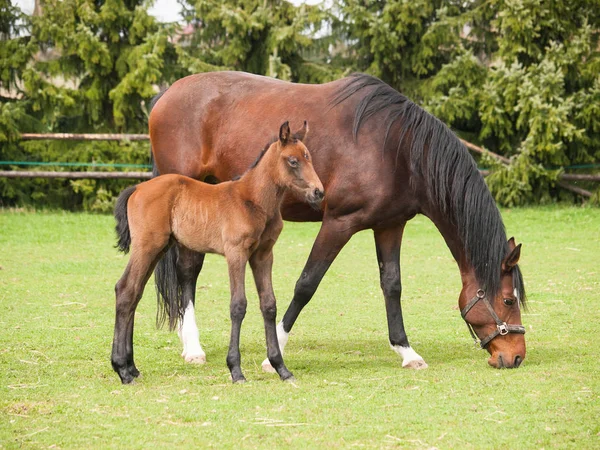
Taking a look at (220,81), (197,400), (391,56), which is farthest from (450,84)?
(197,400)

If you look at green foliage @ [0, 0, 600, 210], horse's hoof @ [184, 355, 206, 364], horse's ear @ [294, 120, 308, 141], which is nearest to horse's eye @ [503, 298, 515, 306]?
horse's ear @ [294, 120, 308, 141]

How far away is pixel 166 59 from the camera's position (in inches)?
659

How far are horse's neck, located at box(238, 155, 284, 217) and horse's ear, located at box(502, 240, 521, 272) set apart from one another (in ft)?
5.30

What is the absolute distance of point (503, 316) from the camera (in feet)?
19.2

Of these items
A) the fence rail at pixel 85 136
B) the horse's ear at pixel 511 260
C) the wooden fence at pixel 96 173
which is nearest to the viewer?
the horse's ear at pixel 511 260

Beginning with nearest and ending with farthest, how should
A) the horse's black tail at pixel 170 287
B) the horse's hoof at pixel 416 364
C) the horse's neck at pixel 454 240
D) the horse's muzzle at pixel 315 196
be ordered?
the horse's muzzle at pixel 315 196
the horse's hoof at pixel 416 364
the horse's neck at pixel 454 240
the horse's black tail at pixel 170 287

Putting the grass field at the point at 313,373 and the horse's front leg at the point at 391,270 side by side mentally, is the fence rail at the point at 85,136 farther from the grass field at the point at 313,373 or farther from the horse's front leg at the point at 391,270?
the horse's front leg at the point at 391,270

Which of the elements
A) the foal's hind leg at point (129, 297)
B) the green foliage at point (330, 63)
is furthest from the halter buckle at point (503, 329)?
the green foliage at point (330, 63)

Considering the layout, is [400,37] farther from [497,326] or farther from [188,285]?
[497,326]

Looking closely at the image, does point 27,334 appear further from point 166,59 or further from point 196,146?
point 166,59

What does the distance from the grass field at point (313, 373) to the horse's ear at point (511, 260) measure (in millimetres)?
697

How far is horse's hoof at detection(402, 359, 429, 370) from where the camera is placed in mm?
5977

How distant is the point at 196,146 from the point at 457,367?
9.03 feet

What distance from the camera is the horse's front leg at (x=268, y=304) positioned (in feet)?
18.3
